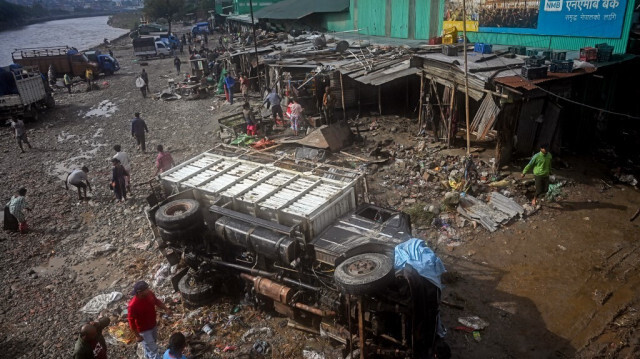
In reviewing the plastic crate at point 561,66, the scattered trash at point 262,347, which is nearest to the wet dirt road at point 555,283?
the scattered trash at point 262,347

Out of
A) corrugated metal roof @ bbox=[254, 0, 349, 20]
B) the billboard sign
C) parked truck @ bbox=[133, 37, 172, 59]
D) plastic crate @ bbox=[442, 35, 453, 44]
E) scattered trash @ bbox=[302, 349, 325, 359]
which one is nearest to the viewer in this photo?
scattered trash @ bbox=[302, 349, 325, 359]

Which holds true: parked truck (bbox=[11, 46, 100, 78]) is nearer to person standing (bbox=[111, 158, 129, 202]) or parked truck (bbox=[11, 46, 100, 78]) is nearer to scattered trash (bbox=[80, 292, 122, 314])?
person standing (bbox=[111, 158, 129, 202])

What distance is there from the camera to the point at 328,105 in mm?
15133

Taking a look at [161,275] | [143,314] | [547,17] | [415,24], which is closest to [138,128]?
[161,275]

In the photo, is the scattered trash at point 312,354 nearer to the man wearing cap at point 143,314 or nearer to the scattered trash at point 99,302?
the man wearing cap at point 143,314

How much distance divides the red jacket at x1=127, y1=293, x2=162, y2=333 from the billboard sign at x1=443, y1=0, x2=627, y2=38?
1381 centimetres

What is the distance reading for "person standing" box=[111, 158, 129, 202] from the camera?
10758mm

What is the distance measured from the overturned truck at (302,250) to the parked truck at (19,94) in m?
16.6

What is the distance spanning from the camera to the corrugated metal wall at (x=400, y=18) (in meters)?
20.7

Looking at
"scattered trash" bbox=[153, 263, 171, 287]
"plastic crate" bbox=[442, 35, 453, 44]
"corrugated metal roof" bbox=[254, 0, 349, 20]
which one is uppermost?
"corrugated metal roof" bbox=[254, 0, 349, 20]

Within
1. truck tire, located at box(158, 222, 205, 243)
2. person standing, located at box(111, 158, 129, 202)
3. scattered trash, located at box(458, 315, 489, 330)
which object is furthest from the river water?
scattered trash, located at box(458, 315, 489, 330)

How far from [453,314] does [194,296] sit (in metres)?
4.27

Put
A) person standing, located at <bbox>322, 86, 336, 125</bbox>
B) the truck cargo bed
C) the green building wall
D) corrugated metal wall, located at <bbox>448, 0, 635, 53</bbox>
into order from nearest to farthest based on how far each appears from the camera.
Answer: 1. the truck cargo bed
2. corrugated metal wall, located at <bbox>448, 0, 635, 53</bbox>
3. the green building wall
4. person standing, located at <bbox>322, 86, 336, 125</bbox>

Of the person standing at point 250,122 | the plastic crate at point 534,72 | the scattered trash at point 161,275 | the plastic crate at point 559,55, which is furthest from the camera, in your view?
the person standing at point 250,122
